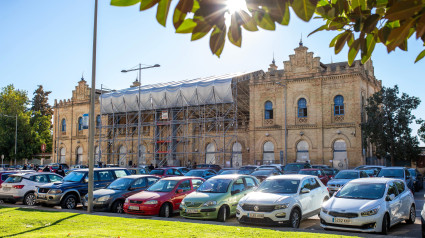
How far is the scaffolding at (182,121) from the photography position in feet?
141

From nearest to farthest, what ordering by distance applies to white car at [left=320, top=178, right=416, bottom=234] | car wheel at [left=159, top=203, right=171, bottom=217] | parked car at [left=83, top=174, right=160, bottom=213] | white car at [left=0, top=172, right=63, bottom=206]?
1. white car at [left=320, top=178, right=416, bottom=234]
2. car wheel at [left=159, top=203, right=171, bottom=217]
3. parked car at [left=83, top=174, right=160, bottom=213]
4. white car at [left=0, top=172, right=63, bottom=206]

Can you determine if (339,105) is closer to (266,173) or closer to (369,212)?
(266,173)

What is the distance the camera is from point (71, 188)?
18453mm

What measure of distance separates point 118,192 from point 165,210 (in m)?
2.68

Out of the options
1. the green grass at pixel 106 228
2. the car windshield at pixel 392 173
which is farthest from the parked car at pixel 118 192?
the car windshield at pixel 392 173

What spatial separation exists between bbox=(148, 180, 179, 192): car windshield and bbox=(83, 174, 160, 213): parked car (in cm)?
118

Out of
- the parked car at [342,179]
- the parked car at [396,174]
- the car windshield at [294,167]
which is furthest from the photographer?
the car windshield at [294,167]

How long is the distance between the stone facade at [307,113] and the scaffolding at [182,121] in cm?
106

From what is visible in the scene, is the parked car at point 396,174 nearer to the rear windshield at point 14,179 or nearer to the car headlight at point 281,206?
the car headlight at point 281,206

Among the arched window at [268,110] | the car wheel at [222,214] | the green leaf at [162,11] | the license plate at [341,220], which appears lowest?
the car wheel at [222,214]

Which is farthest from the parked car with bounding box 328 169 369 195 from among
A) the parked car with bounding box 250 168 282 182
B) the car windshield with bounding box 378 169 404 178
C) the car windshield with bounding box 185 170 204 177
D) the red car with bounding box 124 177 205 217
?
the red car with bounding box 124 177 205 217

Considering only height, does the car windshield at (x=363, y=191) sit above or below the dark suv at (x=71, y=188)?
above

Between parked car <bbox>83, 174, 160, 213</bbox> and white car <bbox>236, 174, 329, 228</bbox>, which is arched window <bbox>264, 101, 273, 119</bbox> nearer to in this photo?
parked car <bbox>83, 174, 160, 213</bbox>

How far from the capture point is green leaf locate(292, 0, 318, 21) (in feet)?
7.84
